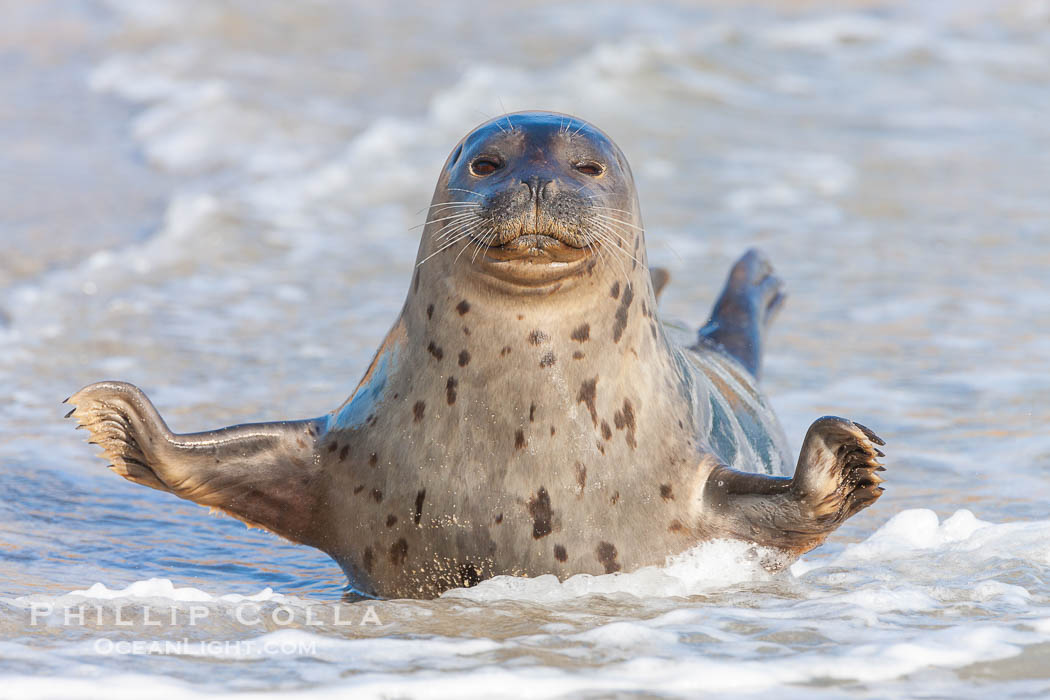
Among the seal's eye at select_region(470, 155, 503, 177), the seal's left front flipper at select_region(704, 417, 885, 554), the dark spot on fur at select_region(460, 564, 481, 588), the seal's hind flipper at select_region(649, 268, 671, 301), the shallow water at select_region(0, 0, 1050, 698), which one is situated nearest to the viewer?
the shallow water at select_region(0, 0, 1050, 698)

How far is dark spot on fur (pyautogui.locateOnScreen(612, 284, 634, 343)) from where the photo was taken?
4.51 metres

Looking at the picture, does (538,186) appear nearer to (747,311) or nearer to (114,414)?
(114,414)

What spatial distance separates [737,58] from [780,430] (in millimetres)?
10847

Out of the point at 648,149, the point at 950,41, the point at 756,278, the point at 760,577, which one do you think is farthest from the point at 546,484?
the point at 950,41

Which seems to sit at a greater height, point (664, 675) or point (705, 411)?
point (705, 411)

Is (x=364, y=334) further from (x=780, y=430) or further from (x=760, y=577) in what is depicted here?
(x=760, y=577)

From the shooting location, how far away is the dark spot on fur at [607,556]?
435cm

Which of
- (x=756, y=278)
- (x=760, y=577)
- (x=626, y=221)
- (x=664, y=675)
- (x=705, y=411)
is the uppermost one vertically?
(x=756, y=278)

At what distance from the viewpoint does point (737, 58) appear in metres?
16.2

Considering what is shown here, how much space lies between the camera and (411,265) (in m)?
9.73

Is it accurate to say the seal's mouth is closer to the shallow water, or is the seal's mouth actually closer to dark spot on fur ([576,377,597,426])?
dark spot on fur ([576,377,597,426])

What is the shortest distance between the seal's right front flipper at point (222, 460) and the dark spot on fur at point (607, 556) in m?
0.84

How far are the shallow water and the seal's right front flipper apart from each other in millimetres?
257

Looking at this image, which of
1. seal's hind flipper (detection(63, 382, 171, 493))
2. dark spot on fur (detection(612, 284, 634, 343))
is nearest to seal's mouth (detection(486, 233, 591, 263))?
dark spot on fur (detection(612, 284, 634, 343))
